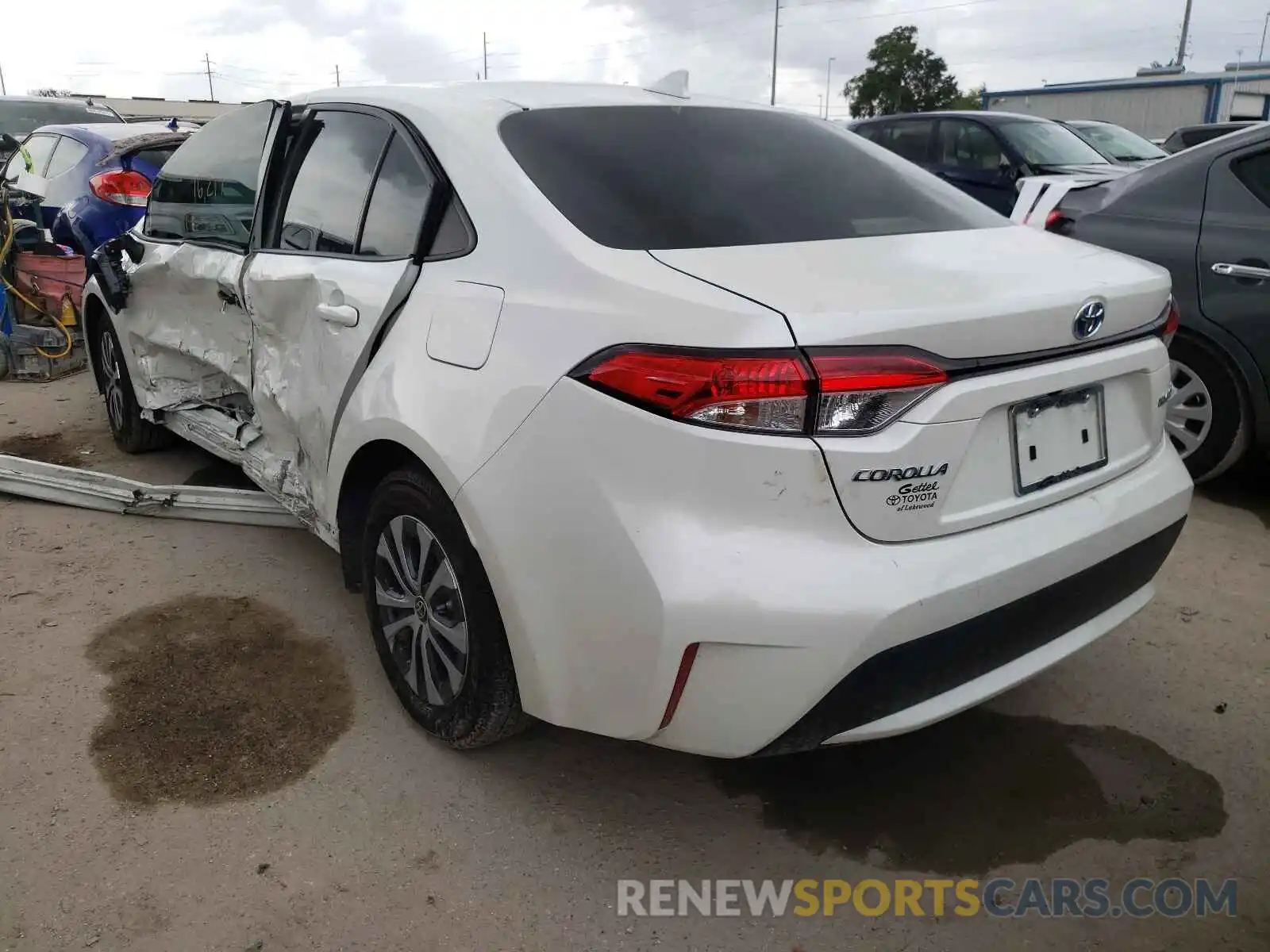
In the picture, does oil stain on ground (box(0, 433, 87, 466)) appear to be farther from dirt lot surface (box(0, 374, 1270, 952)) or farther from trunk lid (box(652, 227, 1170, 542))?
trunk lid (box(652, 227, 1170, 542))

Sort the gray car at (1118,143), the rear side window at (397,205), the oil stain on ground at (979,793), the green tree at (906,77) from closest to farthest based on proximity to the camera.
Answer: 1. the oil stain on ground at (979,793)
2. the rear side window at (397,205)
3. the gray car at (1118,143)
4. the green tree at (906,77)

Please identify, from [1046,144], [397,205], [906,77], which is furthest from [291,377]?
[906,77]

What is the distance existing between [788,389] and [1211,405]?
3.18 m

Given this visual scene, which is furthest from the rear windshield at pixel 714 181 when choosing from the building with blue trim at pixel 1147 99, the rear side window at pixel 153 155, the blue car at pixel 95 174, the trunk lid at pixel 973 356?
the building with blue trim at pixel 1147 99

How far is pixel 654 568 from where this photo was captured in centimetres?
181

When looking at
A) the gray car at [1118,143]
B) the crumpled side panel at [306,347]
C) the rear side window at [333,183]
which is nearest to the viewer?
the crumpled side panel at [306,347]

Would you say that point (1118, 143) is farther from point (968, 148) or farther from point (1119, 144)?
point (968, 148)

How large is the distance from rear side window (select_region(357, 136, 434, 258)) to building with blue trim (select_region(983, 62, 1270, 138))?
90.8 ft

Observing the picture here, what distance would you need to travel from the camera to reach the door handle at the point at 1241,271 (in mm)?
3887

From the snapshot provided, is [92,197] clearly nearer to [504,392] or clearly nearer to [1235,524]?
[504,392]

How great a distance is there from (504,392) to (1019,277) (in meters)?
1.10

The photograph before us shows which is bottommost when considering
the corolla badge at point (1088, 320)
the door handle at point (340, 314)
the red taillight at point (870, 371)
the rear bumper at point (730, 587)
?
the rear bumper at point (730, 587)

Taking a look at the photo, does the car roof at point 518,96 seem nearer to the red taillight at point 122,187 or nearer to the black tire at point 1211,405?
the black tire at point 1211,405

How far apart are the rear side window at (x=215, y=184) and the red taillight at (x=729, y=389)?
2.08 m
